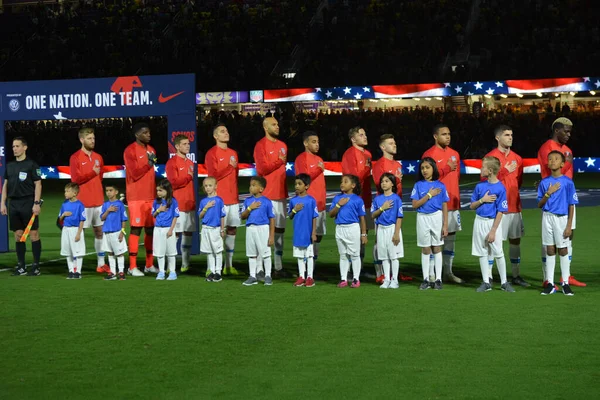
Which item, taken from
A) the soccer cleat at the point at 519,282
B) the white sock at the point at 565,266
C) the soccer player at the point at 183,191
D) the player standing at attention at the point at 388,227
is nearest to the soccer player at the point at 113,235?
the soccer player at the point at 183,191

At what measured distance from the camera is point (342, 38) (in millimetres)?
39906

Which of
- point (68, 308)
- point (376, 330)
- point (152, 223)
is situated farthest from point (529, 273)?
point (68, 308)

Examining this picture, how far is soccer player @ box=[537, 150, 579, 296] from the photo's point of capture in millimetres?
11438

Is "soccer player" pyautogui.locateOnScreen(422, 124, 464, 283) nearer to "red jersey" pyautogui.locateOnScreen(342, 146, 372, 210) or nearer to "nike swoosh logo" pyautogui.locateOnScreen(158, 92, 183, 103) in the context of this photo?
"red jersey" pyautogui.locateOnScreen(342, 146, 372, 210)

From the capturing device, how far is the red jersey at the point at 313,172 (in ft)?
43.9

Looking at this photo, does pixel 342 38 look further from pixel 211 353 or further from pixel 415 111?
pixel 211 353

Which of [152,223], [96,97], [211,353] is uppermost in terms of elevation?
[96,97]

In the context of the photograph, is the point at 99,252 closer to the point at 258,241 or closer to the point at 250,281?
the point at 250,281

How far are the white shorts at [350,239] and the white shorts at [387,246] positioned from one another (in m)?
0.30

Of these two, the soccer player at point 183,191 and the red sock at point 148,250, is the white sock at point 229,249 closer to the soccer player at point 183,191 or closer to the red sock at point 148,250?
the soccer player at point 183,191

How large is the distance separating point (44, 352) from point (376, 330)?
11.1ft

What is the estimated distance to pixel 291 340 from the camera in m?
8.98

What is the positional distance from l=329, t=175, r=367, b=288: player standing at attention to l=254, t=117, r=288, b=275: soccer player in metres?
1.44

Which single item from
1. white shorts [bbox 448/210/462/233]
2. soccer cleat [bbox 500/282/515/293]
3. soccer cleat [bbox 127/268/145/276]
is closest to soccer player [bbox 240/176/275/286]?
soccer cleat [bbox 127/268/145/276]
